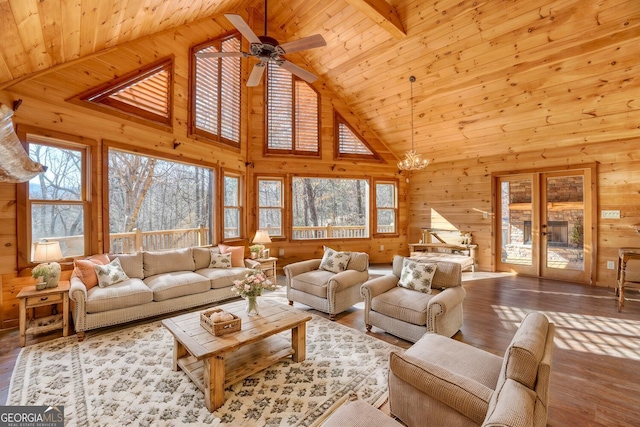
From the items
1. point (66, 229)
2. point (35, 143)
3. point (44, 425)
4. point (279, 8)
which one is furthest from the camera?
point (279, 8)

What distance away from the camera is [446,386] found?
1.41m

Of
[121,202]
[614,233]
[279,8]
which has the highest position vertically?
[279,8]

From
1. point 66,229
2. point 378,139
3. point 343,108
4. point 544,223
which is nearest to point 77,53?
point 66,229

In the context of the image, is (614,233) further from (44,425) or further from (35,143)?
(35,143)

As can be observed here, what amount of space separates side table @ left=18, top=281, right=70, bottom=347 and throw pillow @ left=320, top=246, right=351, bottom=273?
312 centimetres

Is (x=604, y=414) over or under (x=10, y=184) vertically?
under

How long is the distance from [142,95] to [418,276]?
487 centimetres

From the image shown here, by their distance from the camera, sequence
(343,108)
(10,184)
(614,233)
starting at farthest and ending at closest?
(343,108) < (614,233) < (10,184)

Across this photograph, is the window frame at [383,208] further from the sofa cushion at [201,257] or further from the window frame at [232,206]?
the sofa cushion at [201,257]

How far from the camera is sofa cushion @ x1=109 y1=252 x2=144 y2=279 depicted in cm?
379

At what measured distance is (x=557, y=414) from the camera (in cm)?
196

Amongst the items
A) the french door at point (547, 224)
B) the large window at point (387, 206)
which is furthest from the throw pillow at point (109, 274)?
the french door at point (547, 224)

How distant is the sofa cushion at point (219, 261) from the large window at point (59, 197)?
5.48 ft

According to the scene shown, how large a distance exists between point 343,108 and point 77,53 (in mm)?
5015
